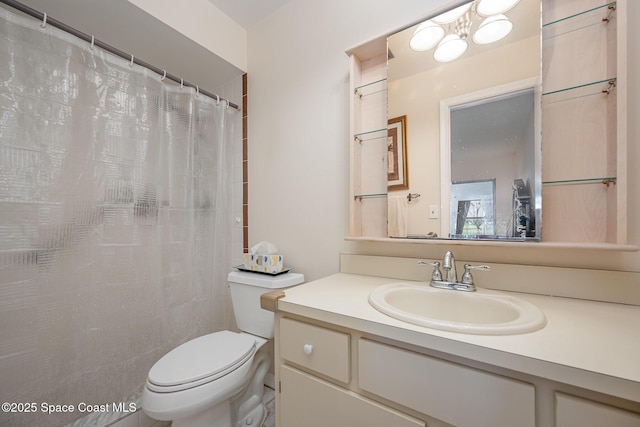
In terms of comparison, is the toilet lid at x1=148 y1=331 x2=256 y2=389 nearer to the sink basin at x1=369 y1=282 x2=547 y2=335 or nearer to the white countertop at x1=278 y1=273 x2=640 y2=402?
the white countertop at x1=278 y1=273 x2=640 y2=402

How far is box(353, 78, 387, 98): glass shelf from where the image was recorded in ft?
4.20

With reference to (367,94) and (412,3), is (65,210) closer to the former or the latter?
(367,94)

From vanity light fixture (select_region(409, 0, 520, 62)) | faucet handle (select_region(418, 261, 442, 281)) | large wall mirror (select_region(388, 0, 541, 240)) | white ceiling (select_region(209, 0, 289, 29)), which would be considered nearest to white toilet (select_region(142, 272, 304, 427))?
faucet handle (select_region(418, 261, 442, 281))

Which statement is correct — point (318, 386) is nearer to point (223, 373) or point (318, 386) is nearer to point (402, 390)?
point (402, 390)

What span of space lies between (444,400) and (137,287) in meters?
1.41

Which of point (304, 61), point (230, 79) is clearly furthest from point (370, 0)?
point (230, 79)

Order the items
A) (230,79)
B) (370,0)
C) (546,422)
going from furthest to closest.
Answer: (230,79)
(370,0)
(546,422)

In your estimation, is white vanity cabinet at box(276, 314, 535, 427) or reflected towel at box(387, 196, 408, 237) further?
reflected towel at box(387, 196, 408, 237)

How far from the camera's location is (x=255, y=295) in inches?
54.9

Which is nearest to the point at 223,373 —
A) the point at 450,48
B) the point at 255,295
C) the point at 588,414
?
the point at 255,295

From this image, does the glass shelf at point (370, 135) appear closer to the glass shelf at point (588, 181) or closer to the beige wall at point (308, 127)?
the beige wall at point (308, 127)

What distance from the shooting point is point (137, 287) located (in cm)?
133

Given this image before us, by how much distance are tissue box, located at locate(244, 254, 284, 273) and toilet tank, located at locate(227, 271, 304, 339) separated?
1.3 inches

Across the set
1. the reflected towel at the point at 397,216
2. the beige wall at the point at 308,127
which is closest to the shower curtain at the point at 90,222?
the beige wall at the point at 308,127
